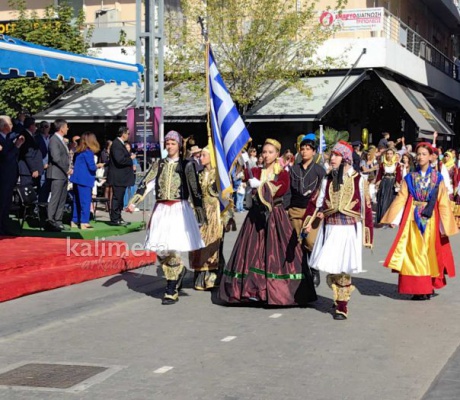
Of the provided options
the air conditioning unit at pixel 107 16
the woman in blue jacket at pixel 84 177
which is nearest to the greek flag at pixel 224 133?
the woman in blue jacket at pixel 84 177

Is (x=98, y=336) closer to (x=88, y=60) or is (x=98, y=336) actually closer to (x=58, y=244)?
(x=58, y=244)

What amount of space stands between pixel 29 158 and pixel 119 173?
84.1 inches

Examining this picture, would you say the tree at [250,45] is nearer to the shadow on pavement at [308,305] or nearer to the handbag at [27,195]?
the handbag at [27,195]

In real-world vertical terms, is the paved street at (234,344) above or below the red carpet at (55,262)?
below

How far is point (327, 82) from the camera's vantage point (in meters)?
29.8

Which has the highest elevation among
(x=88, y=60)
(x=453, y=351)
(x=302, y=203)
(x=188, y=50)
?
(x=188, y=50)

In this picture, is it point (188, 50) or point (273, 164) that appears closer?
point (273, 164)

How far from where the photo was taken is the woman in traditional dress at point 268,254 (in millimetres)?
9641

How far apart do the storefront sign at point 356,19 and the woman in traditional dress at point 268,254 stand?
68.3 feet

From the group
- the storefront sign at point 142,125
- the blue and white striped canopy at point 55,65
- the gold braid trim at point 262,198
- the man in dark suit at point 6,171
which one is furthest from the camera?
the storefront sign at point 142,125

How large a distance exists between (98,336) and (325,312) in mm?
2468

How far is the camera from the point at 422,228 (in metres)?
10.5

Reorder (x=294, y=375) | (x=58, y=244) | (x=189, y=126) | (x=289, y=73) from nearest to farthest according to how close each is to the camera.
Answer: (x=294, y=375) < (x=58, y=244) < (x=289, y=73) < (x=189, y=126)

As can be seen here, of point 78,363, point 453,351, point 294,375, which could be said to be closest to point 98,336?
point 78,363
